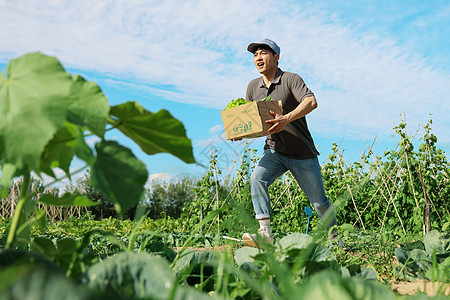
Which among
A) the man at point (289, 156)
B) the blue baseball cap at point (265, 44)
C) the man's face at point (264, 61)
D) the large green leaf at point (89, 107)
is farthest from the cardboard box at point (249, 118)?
the large green leaf at point (89, 107)

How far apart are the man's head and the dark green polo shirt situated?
98 mm

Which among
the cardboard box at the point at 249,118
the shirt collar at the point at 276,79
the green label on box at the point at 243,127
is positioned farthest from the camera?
the shirt collar at the point at 276,79

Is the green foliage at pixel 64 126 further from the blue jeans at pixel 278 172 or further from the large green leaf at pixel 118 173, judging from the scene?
the blue jeans at pixel 278 172

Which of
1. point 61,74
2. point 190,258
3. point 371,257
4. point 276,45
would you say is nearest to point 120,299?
point 61,74

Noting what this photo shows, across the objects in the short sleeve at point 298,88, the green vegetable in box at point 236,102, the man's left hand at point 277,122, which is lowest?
the man's left hand at point 277,122

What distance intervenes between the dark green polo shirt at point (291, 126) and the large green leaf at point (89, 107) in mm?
3161

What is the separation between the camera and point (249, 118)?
11.8 ft

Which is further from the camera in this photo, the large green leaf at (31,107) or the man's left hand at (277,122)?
the man's left hand at (277,122)

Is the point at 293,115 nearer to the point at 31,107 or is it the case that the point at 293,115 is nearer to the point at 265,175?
the point at 265,175

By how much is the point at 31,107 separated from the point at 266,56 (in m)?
3.54

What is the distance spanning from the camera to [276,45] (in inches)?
162

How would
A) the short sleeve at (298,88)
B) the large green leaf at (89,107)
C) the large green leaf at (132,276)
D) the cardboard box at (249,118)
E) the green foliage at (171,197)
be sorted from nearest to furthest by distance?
the large green leaf at (132,276) → the large green leaf at (89,107) → the cardboard box at (249,118) → the short sleeve at (298,88) → the green foliage at (171,197)

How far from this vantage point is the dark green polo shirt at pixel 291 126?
3.83 meters

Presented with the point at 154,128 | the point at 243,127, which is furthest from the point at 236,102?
the point at 154,128
